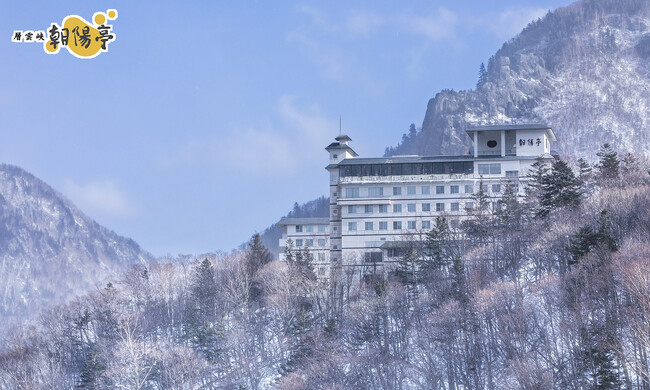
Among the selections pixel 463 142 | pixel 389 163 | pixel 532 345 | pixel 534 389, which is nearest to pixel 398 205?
pixel 389 163

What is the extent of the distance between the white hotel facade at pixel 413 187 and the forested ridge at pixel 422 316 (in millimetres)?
2260

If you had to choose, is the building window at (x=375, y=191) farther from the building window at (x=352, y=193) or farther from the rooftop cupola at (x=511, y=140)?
the rooftop cupola at (x=511, y=140)

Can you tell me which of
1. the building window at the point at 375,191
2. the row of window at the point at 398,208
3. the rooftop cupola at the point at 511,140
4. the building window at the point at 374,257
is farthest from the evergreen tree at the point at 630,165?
the building window at the point at 374,257

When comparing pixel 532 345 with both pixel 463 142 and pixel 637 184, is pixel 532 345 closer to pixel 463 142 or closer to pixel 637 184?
pixel 637 184

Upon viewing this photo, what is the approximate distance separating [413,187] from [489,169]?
7856 mm

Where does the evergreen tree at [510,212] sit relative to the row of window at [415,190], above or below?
below

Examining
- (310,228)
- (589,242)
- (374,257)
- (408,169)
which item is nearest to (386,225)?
(374,257)

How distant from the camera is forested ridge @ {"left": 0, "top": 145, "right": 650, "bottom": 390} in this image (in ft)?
167

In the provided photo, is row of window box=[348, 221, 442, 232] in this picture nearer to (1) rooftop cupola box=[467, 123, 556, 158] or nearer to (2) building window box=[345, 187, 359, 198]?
(2) building window box=[345, 187, 359, 198]

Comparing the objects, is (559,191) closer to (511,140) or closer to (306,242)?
(511,140)

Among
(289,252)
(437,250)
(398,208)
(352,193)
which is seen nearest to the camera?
(437,250)

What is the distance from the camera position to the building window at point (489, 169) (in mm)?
84875

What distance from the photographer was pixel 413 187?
8638 cm

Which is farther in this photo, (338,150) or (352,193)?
(338,150)
